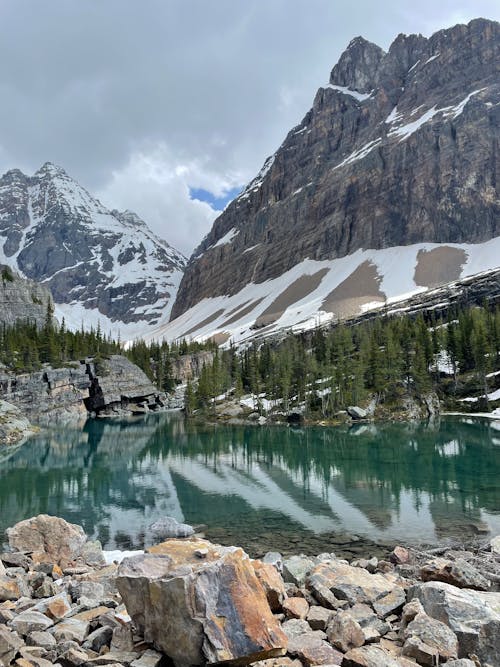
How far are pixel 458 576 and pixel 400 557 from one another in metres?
8.13

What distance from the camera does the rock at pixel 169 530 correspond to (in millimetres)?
25953

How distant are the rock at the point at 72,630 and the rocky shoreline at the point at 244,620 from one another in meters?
0.03

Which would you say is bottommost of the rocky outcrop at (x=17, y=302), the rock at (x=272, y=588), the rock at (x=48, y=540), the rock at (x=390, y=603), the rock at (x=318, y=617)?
the rock at (x=48, y=540)

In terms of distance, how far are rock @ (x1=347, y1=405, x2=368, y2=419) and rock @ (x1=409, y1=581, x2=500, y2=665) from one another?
76109 millimetres

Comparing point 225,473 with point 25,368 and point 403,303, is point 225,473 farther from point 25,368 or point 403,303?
point 403,303

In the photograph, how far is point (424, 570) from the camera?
13234 millimetres

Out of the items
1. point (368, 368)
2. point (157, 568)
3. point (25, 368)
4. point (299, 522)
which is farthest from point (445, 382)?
point (157, 568)

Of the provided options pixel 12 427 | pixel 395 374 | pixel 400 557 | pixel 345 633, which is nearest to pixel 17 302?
pixel 12 427

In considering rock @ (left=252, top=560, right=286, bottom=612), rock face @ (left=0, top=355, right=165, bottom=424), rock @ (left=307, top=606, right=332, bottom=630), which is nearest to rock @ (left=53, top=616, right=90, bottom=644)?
rock @ (left=252, top=560, right=286, bottom=612)

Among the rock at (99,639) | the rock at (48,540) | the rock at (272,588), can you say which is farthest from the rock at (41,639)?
the rock at (48,540)

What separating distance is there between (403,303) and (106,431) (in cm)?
11641

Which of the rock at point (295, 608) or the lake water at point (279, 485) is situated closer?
the rock at point (295, 608)

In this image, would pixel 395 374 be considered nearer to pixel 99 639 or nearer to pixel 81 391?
pixel 81 391

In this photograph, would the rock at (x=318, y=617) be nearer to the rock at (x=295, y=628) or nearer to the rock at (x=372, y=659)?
the rock at (x=295, y=628)
